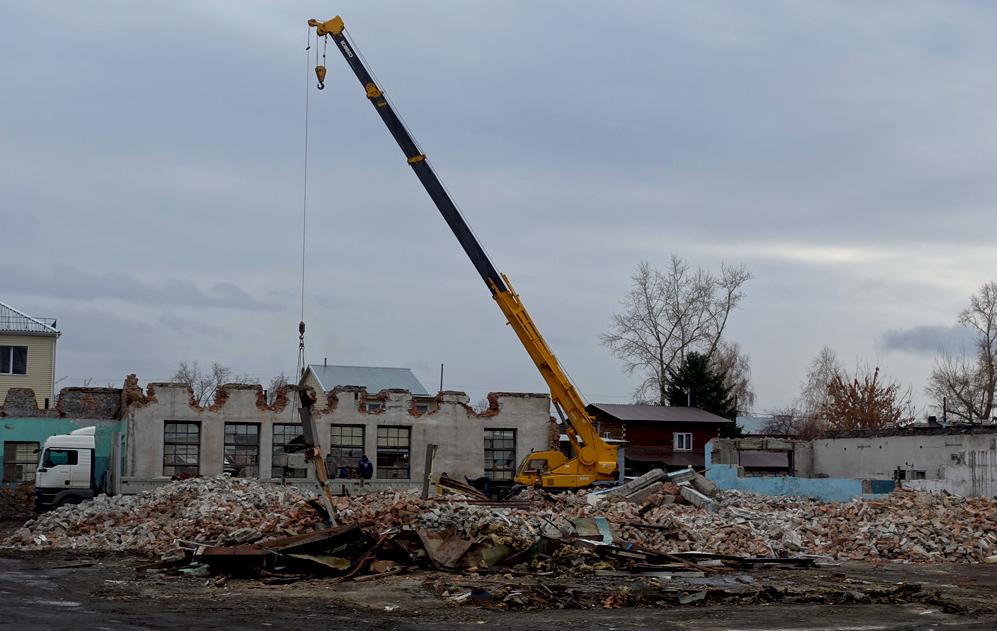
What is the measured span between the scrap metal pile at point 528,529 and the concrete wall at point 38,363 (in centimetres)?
2851

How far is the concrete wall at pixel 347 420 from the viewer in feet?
130

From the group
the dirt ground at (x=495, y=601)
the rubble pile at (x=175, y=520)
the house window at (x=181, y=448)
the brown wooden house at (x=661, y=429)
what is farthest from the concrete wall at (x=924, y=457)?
the house window at (x=181, y=448)

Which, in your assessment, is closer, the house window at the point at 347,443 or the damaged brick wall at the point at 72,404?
the house window at the point at 347,443

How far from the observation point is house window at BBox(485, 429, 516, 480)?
44.1 m

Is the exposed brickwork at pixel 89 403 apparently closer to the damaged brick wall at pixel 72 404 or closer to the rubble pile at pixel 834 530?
the damaged brick wall at pixel 72 404

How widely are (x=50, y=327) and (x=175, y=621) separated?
46386mm

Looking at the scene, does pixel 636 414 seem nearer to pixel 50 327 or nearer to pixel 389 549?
pixel 50 327

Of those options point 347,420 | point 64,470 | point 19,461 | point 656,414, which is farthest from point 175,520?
point 656,414

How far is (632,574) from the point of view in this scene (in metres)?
20.2

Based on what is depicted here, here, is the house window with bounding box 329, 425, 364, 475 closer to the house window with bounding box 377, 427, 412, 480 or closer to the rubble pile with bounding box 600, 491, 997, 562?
the house window with bounding box 377, 427, 412, 480

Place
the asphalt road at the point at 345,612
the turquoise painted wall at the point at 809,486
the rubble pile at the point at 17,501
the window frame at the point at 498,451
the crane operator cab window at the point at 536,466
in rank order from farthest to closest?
1. the window frame at the point at 498,451
2. the rubble pile at the point at 17,501
3. the crane operator cab window at the point at 536,466
4. the turquoise painted wall at the point at 809,486
5. the asphalt road at the point at 345,612

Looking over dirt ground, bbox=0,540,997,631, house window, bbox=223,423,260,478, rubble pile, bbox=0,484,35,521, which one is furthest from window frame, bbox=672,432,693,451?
dirt ground, bbox=0,540,997,631

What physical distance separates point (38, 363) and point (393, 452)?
23531 mm

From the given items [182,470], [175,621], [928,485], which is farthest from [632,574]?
[182,470]
